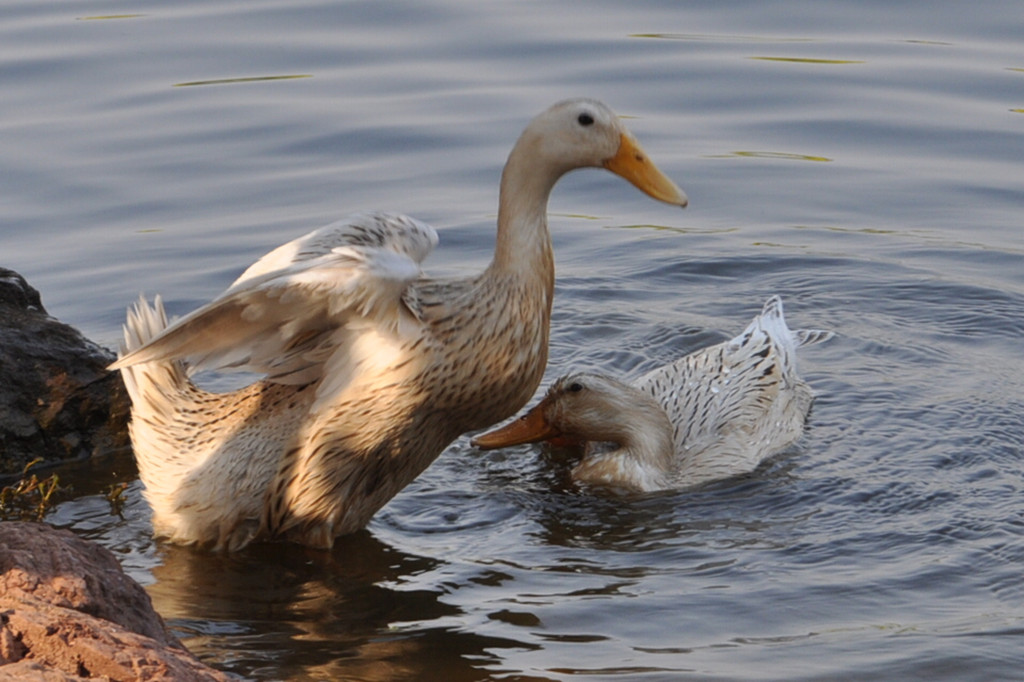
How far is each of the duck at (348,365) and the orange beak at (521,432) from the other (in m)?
1.06

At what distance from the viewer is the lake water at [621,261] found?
536 centimetres

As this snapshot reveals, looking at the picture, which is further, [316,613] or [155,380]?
[155,380]

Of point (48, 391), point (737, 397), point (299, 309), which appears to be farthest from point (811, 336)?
point (48, 391)

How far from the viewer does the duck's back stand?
278 inches

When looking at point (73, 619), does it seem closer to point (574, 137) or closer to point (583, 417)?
point (574, 137)

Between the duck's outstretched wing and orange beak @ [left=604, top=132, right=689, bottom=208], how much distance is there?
0.88 m

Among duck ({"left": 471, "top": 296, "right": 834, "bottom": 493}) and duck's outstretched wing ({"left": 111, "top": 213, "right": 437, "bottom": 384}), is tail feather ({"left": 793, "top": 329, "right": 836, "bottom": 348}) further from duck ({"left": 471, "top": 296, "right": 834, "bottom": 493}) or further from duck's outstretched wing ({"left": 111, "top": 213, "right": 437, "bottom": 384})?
duck's outstretched wing ({"left": 111, "top": 213, "right": 437, "bottom": 384})

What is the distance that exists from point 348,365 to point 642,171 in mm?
1296

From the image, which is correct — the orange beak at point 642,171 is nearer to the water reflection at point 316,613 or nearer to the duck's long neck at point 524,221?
the duck's long neck at point 524,221

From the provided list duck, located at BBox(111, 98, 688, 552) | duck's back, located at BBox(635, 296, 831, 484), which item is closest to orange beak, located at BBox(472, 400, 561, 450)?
duck's back, located at BBox(635, 296, 831, 484)

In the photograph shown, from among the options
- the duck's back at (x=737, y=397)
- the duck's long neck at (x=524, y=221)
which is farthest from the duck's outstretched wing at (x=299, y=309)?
the duck's back at (x=737, y=397)

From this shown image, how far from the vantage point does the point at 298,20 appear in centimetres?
1312

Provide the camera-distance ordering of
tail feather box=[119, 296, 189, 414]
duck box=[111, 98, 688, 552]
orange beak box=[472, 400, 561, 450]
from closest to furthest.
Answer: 1. duck box=[111, 98, 688, 552]
2. tail feather box=[119, 296, 189, 414]
3. orange beak box=[472, 400, 561, 450]

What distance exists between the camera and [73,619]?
378 cm
